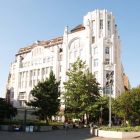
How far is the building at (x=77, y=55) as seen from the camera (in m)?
92.8

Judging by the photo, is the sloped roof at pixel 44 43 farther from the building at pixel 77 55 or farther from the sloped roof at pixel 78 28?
the sloped roof at pixel 78 28

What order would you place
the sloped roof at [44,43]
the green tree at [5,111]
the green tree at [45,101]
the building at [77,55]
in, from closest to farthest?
the green tree at [5,111]
the green tree at [45,101]
the building at [77,55]
the sloped roof at [44,43]

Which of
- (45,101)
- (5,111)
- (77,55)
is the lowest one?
(5,111)

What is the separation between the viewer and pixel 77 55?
322ft

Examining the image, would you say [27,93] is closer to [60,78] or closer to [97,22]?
[60,78]

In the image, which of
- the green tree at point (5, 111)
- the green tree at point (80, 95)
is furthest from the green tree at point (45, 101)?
the green tree at point (80, 95)

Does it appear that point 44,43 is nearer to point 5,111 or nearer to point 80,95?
point 80,95

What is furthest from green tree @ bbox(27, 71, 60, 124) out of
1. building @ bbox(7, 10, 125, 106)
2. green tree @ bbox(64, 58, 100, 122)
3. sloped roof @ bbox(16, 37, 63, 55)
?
sloped roof @ bbox(16, 37, 63, 55)

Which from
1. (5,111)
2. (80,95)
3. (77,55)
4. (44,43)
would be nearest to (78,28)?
(77,55)

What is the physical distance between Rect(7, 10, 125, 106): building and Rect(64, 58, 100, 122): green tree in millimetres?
12468

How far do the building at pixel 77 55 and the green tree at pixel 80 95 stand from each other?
40.9 feet

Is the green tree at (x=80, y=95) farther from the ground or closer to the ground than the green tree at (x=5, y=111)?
farther from the ground

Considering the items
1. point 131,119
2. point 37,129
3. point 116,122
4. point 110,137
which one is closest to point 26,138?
point 110,137

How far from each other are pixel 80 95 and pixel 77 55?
2437cm
